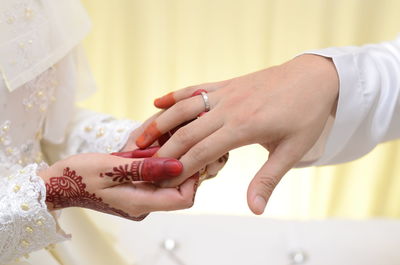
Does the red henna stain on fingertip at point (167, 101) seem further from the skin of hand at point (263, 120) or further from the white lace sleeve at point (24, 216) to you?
the white lace sleeve at point (24, 216)

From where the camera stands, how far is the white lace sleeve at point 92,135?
37.8 inches

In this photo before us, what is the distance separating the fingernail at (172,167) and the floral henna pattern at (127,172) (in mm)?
→ 38

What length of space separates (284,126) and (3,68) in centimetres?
46

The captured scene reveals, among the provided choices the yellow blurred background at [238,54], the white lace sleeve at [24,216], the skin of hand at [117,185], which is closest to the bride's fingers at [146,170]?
the skin of hand at [117,185]

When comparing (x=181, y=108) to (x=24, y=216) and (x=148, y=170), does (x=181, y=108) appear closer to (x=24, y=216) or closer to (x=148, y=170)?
(x=148, y=170)

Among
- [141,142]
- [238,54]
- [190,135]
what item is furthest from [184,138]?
[238,54]

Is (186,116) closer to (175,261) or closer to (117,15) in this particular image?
(175,261)

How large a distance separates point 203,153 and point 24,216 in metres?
0.27

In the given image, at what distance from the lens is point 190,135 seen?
74 cm

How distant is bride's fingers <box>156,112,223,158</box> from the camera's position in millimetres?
743

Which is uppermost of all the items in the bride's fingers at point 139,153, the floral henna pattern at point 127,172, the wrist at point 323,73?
the wrist at point 323,73

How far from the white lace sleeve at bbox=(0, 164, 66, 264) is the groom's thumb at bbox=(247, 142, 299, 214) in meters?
0.29

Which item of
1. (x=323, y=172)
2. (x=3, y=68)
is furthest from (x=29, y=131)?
(x=323, y=172)

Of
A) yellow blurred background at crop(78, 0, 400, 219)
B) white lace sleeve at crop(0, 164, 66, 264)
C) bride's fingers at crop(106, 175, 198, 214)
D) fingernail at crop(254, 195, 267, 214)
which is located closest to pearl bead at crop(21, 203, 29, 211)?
white lace sleeve at crop(0, 164, 66, 264)
